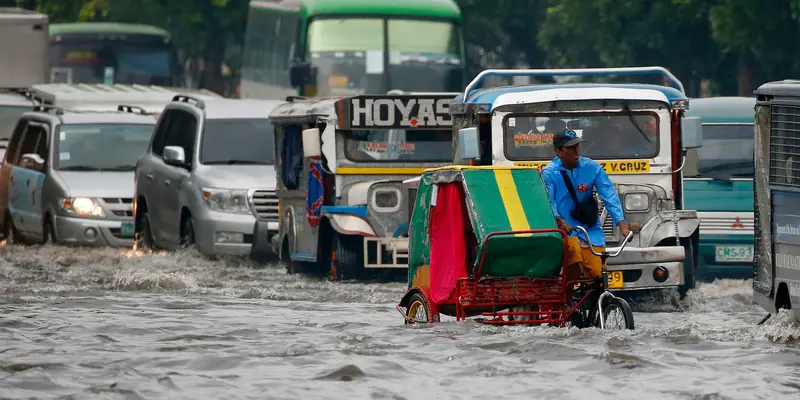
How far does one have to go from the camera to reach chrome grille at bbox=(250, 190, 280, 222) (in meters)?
20.5

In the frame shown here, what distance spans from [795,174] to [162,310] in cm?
573

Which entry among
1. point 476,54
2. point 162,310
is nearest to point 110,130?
point 162,310

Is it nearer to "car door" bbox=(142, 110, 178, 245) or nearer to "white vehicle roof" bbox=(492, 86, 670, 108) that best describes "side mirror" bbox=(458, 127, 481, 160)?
"white vehicle roof" bbox=(492, 86, 670, 108)

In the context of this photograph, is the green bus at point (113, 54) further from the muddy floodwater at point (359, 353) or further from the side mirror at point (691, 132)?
the side mirror at point (691, 132)

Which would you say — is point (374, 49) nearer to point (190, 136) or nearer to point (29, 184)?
point (29, 184)

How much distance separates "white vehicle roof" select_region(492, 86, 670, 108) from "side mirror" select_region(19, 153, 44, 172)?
8863 millimetres

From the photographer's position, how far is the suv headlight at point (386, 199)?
18484 millimetres

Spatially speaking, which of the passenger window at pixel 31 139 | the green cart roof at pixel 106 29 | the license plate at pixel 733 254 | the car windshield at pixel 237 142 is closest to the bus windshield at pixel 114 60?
the green cart roof at pixel 106 29

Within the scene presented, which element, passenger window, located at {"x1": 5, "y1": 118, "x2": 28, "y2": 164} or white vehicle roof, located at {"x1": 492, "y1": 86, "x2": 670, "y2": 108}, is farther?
passenger window, located at {"x1": 5, "y1": 118, "x2": 28, "y2": 164}

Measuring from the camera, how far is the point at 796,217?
12586 mm

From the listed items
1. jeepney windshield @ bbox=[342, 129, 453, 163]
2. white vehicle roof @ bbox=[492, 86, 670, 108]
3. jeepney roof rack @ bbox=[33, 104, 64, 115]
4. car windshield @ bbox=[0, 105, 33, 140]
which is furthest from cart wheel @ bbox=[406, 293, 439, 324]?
car windshield @ bbox=[0, 105, 33, 140]

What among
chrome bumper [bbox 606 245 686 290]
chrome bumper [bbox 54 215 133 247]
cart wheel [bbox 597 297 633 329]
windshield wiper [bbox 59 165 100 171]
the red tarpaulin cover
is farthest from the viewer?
windshield wiper [bbox 59 165 100 171]

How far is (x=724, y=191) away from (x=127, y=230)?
7639 millimetres

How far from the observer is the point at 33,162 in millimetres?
23484
